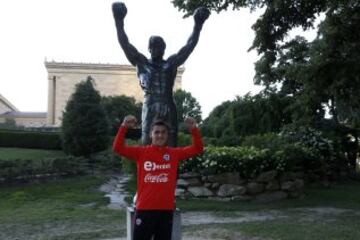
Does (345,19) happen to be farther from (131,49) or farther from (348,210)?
(131,49)

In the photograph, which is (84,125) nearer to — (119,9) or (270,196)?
(270,196)

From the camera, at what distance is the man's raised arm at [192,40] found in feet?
25.7

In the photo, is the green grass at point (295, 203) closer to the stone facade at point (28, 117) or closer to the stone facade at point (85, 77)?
the stone facade at point (85, 77)

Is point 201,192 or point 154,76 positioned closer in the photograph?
point 154,76

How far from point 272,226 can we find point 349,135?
1661 centimetres

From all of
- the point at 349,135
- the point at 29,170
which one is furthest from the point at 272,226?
the point at 349,135

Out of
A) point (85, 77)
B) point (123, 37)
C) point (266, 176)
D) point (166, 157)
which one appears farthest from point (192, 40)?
point (85, 77)

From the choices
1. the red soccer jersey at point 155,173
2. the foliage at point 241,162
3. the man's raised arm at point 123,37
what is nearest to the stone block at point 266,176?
the foliage at point 241,162

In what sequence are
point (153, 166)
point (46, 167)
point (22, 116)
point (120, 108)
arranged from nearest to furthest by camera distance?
point (153, 166) → point (46, 167) → point (120, 108) → point (22, 116)

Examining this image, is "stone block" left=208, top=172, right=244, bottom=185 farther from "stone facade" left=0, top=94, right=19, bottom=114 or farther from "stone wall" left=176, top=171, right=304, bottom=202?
"stone facade" left=0, top=94, right=19, bottom=114

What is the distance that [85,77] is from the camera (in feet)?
326

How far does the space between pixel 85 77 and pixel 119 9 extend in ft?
306

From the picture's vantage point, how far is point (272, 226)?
35.8ft

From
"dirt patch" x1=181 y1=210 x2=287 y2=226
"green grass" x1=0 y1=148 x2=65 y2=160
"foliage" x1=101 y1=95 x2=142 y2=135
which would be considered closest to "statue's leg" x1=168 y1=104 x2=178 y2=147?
"dirt patch" x1=181 y1=210 x2=287 y2=226
